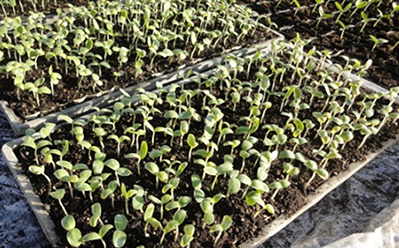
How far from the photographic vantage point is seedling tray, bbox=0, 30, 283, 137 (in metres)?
1.68

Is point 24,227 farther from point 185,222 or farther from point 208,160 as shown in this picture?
point 208,160

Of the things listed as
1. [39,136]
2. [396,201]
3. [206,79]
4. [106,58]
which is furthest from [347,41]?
[39,136]

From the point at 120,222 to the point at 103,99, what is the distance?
761 millimetres

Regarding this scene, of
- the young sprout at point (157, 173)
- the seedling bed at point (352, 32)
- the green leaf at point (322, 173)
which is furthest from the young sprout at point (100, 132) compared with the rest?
the seedling bed at point (352, 32)

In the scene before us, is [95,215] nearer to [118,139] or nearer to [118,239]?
[118,239]

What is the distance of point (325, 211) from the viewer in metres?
1.55

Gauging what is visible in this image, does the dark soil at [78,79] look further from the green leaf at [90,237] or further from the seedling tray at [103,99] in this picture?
the green leaf at [90,237]

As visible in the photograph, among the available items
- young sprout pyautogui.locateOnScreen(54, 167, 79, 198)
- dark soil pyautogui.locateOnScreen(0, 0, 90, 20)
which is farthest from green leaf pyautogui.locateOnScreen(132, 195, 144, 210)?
dark soil pyautogui.locateOnScreen(0, 0, 90, 20)

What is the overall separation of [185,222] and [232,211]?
0.18m

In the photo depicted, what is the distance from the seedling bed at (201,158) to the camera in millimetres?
1346

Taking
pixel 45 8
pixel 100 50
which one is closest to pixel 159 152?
pixel 100 50

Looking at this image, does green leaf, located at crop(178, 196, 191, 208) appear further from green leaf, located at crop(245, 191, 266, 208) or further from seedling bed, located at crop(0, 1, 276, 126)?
seedling bed, located at crop(0, 1, 276, 126)

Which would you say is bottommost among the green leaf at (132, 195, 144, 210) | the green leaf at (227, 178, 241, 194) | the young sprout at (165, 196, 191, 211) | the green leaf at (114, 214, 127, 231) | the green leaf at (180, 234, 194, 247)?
the green leaf at (114, 214, 127, 231)

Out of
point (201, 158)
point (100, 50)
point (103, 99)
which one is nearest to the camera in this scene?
point (201, 158)
